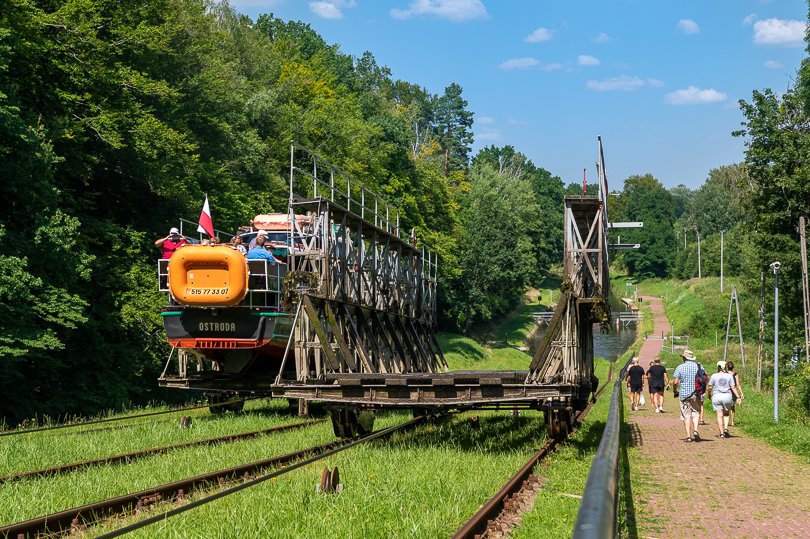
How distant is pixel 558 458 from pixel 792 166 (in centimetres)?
3423

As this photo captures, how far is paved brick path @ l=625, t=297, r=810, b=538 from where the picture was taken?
921 centimetres

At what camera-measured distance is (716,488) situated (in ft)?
38.9

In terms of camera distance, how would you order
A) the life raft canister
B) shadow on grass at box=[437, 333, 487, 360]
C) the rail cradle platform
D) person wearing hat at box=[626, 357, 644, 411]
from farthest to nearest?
shadow on grass at box=[437, 333, 487, 360]
person wearing hat at box=[626, 357, 644, 411]
the life raft canister
the rail cradle platform

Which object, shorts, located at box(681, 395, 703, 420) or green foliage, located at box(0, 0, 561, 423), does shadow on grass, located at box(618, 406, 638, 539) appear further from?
green foliage, located at box(0, 0, 561, 423)

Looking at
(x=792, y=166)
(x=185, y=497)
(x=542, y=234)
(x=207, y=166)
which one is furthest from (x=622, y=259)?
(x=185, y=497)

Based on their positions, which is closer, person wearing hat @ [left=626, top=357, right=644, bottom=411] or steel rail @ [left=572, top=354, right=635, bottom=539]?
steel rail @ [left=572, top=354, right=635, bottom=539]

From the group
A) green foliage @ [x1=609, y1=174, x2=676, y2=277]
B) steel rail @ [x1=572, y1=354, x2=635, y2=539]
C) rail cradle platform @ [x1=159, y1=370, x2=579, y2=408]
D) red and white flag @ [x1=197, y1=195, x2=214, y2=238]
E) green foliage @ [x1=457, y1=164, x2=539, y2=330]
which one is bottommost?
rail cradle platform @ [x1=159, y1=370, x2=579, y2=408]

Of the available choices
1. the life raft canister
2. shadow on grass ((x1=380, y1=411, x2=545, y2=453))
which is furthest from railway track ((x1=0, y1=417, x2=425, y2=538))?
the life raft canister

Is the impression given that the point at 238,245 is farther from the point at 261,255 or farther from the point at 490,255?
the point at 490,255

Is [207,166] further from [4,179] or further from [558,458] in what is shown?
[558,458]

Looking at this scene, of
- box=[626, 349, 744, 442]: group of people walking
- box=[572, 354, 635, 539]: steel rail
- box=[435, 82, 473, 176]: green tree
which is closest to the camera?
box=[572, 354, 635, 539]: steel rail

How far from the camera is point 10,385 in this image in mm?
24766

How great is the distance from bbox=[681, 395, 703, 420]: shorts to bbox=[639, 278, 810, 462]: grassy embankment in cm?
164

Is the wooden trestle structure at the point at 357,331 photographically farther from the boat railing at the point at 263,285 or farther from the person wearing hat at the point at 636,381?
the person wearing hat at the point at 636,381
